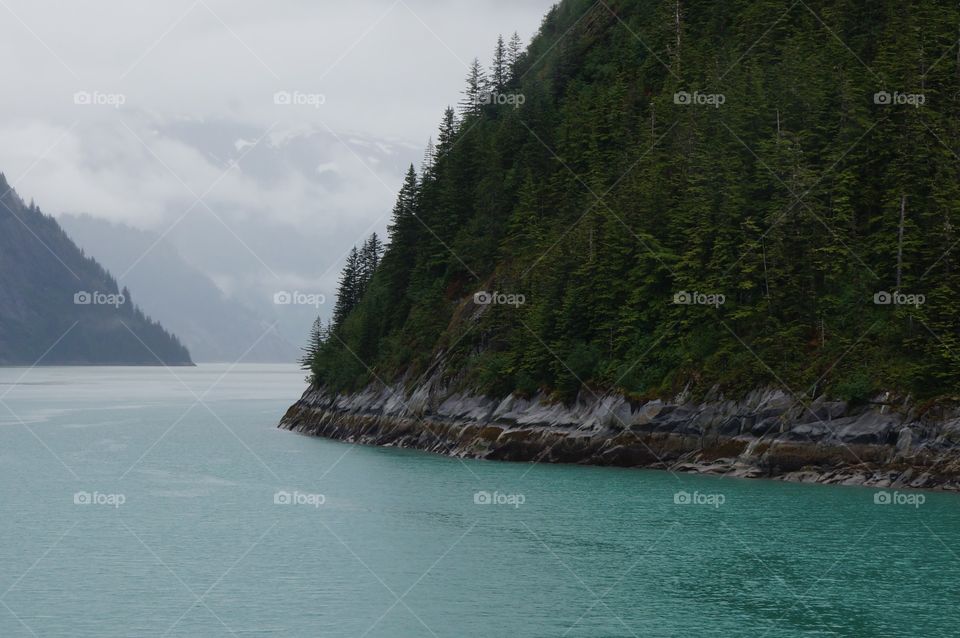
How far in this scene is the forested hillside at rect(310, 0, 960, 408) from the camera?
73.9 metres

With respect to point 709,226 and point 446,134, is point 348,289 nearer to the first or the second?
point 446,134

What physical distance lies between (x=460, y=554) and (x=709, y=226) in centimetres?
4750

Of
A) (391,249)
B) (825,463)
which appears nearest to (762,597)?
(825,463)

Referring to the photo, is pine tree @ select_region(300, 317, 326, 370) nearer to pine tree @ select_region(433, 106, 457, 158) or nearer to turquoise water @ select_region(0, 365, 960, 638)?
pine tree @ select_region(433, 106, 457, 158)

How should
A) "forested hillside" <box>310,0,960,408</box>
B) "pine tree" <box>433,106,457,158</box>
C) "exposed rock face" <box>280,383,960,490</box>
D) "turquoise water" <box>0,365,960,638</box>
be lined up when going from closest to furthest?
"turquoise water" <box>0,365,960,638</box>, "exposed rock face" <box>280,383,960,490</box>, "forested hillside" <box>310,0,960,408</box>, "pine tree" <box>433,106,457,158</box>

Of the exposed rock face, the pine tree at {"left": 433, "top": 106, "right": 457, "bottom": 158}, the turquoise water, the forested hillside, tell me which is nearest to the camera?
the turquoise water

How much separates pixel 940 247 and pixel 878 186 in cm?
1099

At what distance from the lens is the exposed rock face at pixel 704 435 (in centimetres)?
6431

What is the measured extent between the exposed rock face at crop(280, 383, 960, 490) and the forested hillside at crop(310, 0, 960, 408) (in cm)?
224

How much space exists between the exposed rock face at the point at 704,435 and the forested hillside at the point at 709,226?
7.34 feet

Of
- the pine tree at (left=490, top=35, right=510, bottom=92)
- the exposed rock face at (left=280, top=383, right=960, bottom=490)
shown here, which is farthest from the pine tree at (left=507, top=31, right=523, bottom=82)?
the exposed rock face at (left=280, top=383, right=960, bottom=490)

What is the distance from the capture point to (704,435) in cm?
7369

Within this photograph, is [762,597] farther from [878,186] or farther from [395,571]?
[878,186]

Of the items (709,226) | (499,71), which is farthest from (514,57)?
(709,226)
